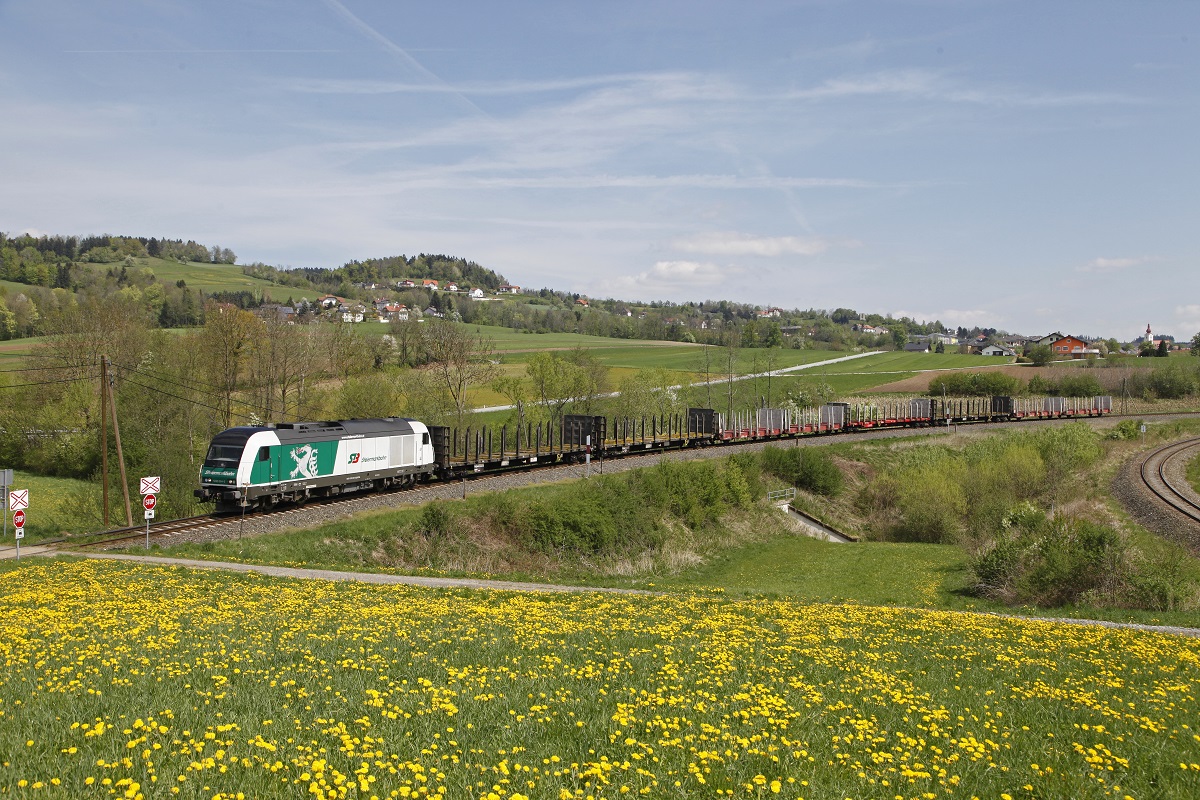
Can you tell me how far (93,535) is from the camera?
33469 mm

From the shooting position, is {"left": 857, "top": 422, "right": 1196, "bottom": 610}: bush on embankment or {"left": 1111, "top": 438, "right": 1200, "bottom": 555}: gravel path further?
{"left": 1111, "top": 438, "right": 1200, "bottom": 555}: gravel path

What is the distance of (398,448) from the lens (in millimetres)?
44719

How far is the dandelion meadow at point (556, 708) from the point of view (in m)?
7.54

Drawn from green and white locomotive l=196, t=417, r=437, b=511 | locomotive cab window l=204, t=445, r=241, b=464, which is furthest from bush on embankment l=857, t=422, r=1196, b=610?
locomotive cab window l=204, t=445, r=241, b=464

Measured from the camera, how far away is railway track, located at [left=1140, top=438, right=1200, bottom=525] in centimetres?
5059

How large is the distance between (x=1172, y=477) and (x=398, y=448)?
57893mm

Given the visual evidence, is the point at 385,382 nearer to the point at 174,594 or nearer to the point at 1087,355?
the point at 174,594

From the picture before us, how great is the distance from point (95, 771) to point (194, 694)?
2.60 m

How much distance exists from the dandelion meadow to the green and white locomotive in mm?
17801

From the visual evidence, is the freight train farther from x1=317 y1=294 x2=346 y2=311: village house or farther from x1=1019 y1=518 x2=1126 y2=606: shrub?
x1=317 y1=294 x2=346 y2=311: village house

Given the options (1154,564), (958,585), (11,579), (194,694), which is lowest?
(958,585)

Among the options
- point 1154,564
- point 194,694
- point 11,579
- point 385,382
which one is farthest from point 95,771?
point 385,382

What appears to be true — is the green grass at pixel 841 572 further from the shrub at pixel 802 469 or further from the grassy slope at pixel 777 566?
the shrub at pixel 802 469

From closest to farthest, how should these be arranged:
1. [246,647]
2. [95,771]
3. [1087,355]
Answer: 1. [95,771]
2. [246,647]
3. [1087,355]
